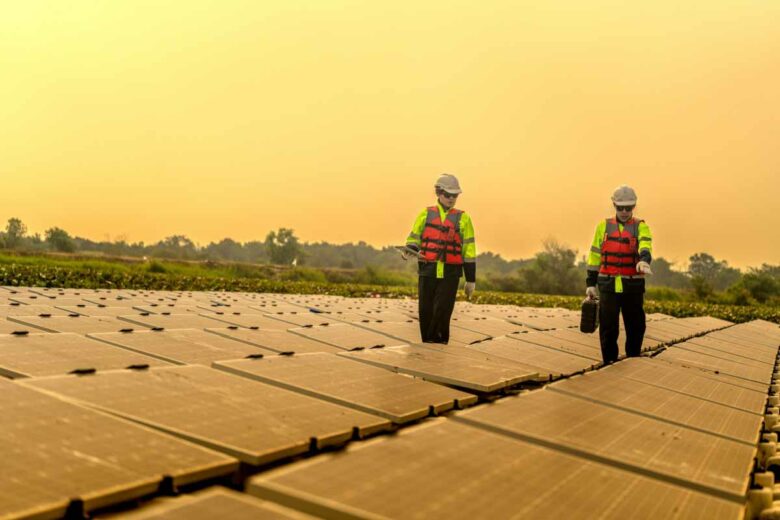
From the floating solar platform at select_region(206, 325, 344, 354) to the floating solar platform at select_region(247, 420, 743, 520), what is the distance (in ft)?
12.8

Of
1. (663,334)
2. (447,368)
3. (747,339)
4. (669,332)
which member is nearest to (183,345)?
(447,368)

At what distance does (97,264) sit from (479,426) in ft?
152

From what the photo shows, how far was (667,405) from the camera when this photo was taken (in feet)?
18.7

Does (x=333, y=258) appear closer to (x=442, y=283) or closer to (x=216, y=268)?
(x=216, y=268)

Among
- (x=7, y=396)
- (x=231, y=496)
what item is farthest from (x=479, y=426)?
(x=7, y=396)

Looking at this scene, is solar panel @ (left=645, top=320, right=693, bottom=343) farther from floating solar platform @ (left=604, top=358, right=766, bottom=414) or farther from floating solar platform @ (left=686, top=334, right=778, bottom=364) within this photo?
floating solar platform @ (left=604, top=358, right=766, bottom=414)

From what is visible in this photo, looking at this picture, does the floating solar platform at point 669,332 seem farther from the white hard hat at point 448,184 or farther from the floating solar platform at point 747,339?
the white hard hat at point 448,184

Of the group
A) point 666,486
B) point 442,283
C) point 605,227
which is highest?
point 605,227

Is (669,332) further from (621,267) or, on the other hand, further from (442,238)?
(442,238)

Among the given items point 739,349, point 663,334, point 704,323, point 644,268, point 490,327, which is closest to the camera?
Answer: point 644,268

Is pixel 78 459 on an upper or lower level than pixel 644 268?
lower

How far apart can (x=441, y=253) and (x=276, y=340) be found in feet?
10.1

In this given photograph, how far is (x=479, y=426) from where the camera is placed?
13.6ft

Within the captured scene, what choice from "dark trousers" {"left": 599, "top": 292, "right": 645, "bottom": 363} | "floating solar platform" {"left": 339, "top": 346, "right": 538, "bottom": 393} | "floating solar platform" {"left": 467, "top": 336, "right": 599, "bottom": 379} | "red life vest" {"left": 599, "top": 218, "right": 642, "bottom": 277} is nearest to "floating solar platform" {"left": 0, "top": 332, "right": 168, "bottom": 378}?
"floating solar platform" {"left": 339, "top": 346, "right": 538, "bottom": 393}
